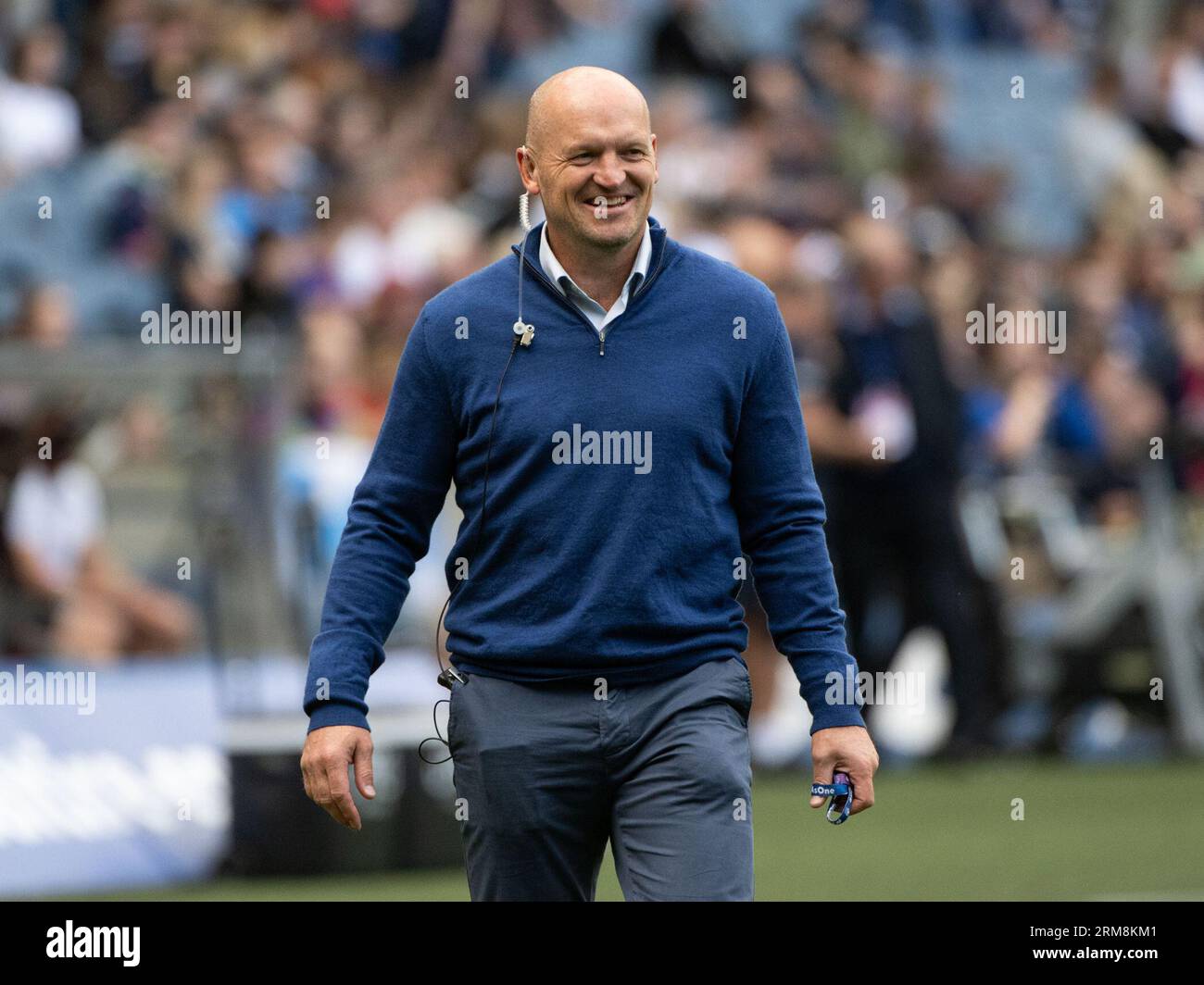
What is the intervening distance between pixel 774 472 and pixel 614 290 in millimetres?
493

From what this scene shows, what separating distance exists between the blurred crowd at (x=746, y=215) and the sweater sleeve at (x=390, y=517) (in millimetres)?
5143

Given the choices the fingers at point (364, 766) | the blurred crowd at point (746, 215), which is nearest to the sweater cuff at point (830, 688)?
the fingers at point (364, 766)

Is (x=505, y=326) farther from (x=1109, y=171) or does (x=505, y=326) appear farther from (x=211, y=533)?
(x=1109, y=171)

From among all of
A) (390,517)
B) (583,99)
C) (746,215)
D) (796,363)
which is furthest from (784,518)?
(746,215)

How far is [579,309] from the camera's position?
476 cm

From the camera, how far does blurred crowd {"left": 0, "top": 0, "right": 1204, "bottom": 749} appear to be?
12750mm

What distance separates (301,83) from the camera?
592 inches

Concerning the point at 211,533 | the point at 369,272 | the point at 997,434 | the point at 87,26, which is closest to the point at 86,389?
the point at 211,533

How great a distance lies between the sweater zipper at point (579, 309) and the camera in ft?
15.5

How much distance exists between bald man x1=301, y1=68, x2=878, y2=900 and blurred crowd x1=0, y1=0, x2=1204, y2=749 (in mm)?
5274

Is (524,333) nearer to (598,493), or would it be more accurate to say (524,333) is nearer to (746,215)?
(598,493)

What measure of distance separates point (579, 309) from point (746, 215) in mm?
9816

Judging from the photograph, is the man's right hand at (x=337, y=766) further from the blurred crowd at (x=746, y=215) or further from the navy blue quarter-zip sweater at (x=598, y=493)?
the blurred crowd at (x=746, y=215)
